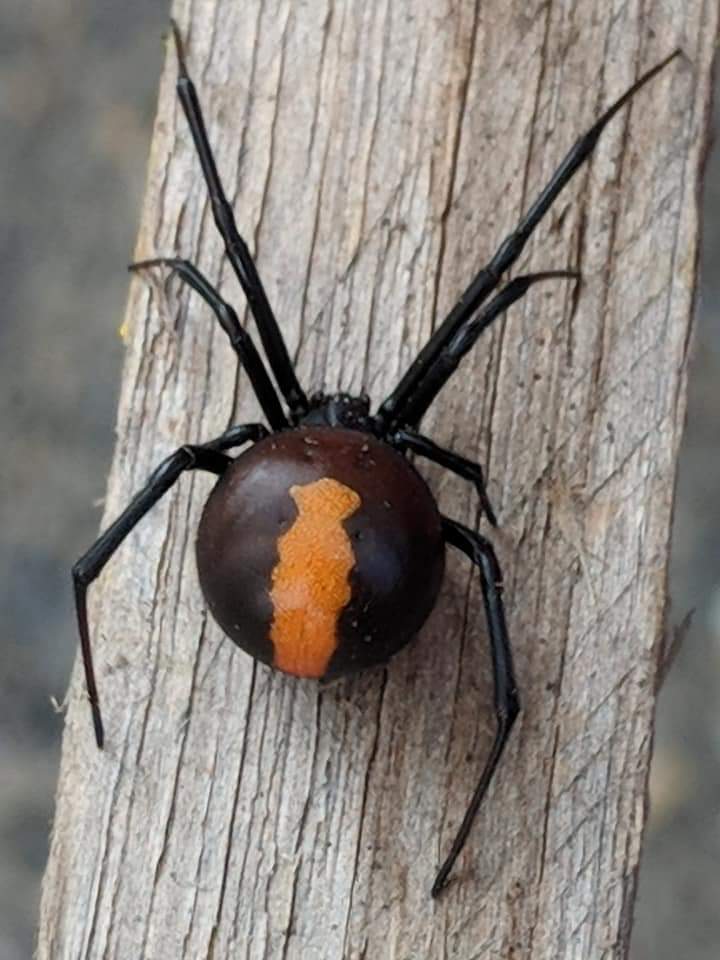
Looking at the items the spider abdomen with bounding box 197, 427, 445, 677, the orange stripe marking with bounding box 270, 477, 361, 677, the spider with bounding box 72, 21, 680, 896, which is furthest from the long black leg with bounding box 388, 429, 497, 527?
the orange stripe marking with bounding box 270, 477, 361, 677

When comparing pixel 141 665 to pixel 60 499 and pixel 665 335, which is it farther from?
pixel 60 499

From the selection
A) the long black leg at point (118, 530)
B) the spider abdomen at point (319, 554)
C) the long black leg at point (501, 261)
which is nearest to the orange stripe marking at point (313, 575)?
the spider abdomen at point (319, 554)

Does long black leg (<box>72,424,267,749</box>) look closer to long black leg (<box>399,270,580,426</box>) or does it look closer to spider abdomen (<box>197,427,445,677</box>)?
spider abdomen (<box>197,427,445,677</box>)

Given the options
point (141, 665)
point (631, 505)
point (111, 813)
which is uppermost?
point (631, 505)

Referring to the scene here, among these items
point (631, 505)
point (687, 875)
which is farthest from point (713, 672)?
point (631, 505)

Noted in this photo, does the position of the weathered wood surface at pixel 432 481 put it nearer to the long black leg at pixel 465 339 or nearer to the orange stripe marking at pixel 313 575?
the long black leg at pixel 465 339
